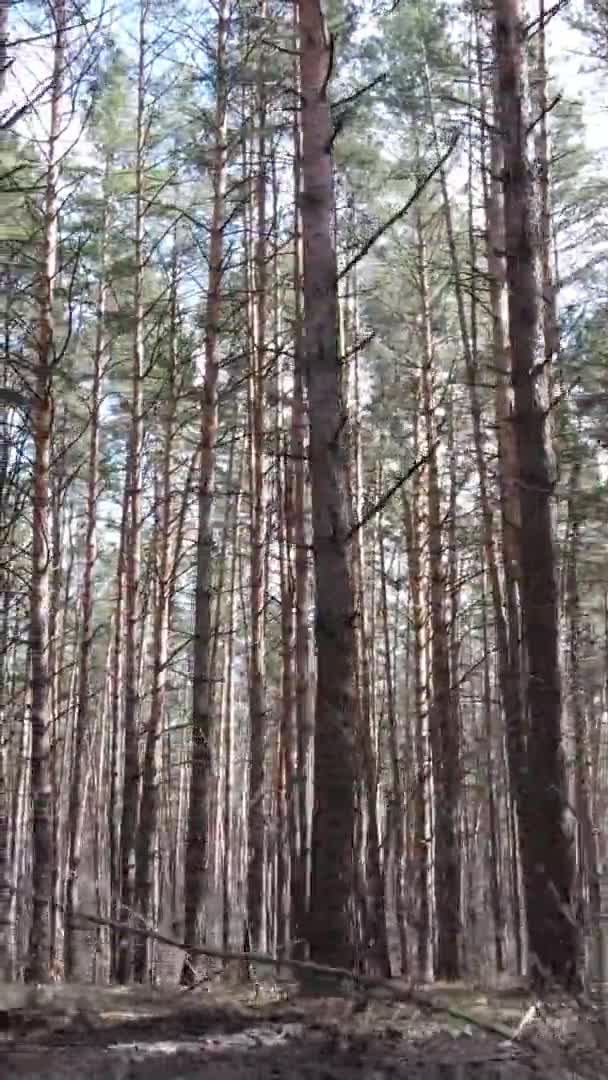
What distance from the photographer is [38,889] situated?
800 cm

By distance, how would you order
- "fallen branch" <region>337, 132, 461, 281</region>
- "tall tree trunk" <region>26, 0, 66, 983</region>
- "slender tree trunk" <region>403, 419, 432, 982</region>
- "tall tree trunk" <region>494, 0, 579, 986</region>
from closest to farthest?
"fallen branch" <region>337, 132, 461, 281</region>
"tall tree trunk" <region>494, 0, 579, 986</region>
"tall tree trunk" <region>26, 0, 66, 983</region>
"slender tree trunk" <region>403, 419, 432, 982</region>

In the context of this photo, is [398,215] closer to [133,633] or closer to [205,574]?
[205,574]

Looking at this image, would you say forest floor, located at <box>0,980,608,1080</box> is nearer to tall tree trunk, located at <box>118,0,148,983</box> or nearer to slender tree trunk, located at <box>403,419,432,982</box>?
tall tree trunk, located at <box>118,0,148,983</box>

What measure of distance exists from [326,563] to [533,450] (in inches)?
70.0

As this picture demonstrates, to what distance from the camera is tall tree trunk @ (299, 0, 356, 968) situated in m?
4.58

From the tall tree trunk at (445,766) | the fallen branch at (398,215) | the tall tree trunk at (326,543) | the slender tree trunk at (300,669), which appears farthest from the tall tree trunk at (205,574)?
the fallen branch at (398,215)

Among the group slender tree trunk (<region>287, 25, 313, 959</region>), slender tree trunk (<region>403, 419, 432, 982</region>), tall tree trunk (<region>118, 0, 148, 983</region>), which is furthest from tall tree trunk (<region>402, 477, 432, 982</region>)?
tall tree trunk (<region>118, 0, 148, 983</region>)

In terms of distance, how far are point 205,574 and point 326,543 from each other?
14.0ft

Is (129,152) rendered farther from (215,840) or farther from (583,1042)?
(215,840)

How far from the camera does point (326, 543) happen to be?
5.04 metres

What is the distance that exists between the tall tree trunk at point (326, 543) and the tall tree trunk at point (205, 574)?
3837 millimetres

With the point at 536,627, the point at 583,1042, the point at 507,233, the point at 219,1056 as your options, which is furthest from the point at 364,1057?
the point at 507,233

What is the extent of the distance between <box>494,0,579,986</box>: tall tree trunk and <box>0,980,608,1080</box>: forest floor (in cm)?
119

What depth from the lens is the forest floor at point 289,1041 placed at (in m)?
3.06
